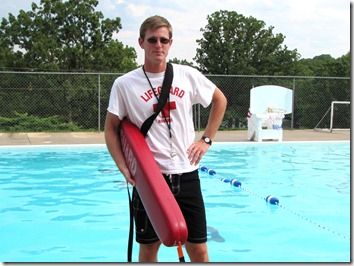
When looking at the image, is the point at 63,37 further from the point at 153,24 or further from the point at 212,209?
the point at 153,24

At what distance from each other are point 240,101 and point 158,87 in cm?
1639

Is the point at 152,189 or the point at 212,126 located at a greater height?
the point at 212,126

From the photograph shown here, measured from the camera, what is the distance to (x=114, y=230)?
5.32 meters

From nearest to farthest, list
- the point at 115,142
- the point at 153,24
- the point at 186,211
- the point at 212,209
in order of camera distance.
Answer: the point at 153,24
the point at 186,211
the point at 115,142
the point at 212,209

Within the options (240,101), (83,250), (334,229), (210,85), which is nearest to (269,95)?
(240,101)

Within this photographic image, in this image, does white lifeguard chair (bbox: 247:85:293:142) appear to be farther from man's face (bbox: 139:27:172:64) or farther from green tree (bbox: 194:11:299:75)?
green tree (bbox: 194:11:299:75)

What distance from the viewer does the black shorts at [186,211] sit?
2.86m

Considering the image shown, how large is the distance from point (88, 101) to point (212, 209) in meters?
11.9

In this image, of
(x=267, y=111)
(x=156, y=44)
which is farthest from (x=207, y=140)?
(x=267, y=111)

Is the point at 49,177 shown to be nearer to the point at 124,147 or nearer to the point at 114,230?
the point at 114,230

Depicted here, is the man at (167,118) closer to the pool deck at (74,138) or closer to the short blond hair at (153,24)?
the short blond hair at (153,24)

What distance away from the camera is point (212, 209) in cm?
638

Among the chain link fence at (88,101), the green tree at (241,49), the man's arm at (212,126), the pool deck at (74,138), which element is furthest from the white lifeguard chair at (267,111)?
the green tree at (241,49)

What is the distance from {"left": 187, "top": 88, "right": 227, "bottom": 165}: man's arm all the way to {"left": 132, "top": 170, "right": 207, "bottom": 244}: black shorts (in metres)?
0.13
